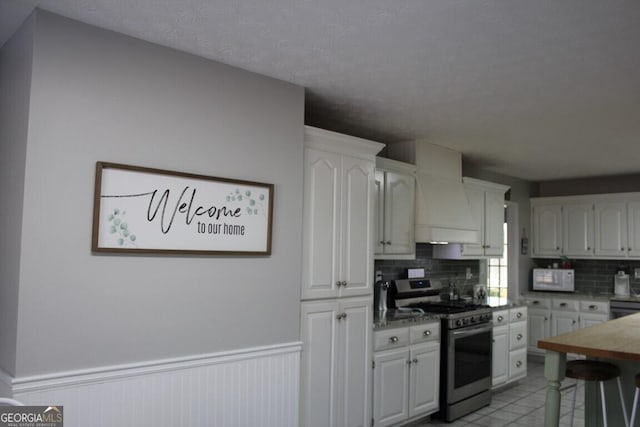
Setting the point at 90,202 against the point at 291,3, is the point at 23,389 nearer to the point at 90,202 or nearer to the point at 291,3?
the point at 90,202

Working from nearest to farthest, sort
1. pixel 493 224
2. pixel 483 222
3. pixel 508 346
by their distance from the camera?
pixel 508 346 → pixel 483 222 → pixel 493 224

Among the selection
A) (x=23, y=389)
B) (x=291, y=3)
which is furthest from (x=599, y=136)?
(x=23, y=389)

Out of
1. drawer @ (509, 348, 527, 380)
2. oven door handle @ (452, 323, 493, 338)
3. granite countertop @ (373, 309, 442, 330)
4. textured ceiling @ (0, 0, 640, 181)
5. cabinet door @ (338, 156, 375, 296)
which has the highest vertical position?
textured ceiling @ (0, 0, 640, 181)

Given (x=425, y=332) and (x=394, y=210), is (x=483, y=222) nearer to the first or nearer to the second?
(x=394, y=210)

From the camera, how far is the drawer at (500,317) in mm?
4930

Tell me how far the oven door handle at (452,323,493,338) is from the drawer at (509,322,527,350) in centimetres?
60

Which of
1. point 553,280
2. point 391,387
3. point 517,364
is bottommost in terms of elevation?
point 517,364

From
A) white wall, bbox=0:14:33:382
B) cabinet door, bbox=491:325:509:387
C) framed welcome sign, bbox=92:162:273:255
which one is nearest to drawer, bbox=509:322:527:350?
cabinet door, bbox=491:325:509:387

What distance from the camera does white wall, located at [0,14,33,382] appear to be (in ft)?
6.97

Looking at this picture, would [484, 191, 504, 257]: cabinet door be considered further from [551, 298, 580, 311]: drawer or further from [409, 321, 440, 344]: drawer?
[409, 321, 440, 344]: drawer

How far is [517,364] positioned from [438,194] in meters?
2.21

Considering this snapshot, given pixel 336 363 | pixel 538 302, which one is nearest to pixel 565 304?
pixel 538 302

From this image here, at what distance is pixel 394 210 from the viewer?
13.9 feet

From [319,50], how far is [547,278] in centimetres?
546
